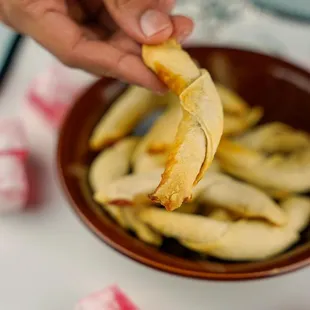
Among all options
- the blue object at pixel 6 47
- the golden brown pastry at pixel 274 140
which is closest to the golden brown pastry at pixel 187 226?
the golden brown pastry at pixel 274 140

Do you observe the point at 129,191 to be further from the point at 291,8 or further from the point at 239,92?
the point at 291,8

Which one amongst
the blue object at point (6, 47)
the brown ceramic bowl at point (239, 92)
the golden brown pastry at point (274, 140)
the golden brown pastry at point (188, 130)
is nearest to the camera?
the golden brown pastry at point (188, 130)

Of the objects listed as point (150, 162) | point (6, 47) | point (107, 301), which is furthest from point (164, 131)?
point (6, 47)

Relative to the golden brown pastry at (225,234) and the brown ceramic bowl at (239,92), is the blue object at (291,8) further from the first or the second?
the golden brown pastry at (225,234)

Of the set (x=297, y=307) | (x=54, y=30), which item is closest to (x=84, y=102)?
(x=54, y=30)

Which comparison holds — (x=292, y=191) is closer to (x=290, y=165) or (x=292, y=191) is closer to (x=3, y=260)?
(x=290, y=165)

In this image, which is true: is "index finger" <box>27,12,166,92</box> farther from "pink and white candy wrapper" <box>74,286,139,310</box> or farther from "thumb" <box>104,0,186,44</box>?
"pink and white candy wrapper" <box>74,286,139,310</box>
